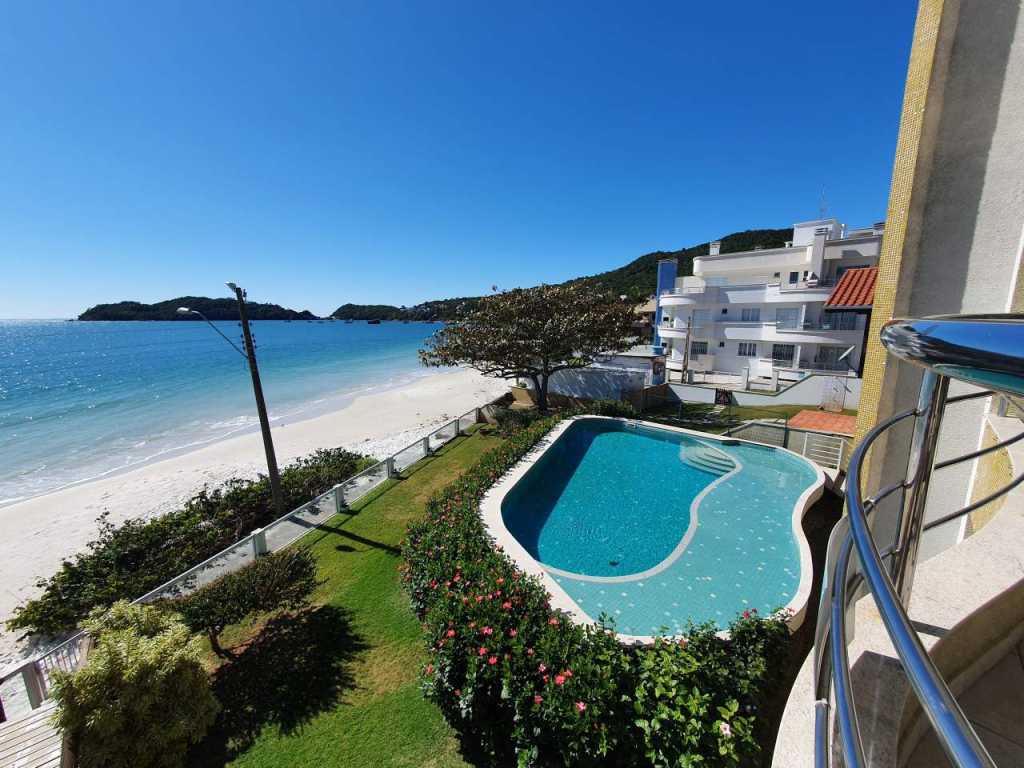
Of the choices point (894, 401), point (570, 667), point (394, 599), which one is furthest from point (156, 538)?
point (894, 401)

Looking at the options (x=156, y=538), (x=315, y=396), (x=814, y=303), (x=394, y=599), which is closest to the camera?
(x=394, y=599)

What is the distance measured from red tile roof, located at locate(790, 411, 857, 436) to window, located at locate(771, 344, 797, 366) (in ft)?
32.3

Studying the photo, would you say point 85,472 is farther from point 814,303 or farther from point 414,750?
point 814,303

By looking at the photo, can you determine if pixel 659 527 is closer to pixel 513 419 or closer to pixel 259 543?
pixel 259 543

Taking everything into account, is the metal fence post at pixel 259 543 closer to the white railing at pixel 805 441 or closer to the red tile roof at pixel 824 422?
the white railing at pixel 805 441

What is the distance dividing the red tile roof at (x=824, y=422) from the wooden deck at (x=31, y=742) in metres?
21.6

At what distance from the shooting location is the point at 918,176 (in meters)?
7.68

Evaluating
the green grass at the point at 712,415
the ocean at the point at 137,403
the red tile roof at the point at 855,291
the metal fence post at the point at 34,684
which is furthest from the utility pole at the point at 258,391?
the red tile roof at the point at 855,291

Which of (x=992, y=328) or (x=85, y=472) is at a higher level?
(x=992, y=328)

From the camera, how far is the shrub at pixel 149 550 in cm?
1004

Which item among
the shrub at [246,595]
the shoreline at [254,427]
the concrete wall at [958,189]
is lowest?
the shoreline at [254,427]

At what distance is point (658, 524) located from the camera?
12.0 meters

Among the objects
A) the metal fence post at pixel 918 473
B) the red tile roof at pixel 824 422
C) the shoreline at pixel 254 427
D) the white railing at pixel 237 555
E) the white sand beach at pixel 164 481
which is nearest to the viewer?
the metal fence post at pixel 918 473

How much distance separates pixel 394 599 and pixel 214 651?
3.37m
